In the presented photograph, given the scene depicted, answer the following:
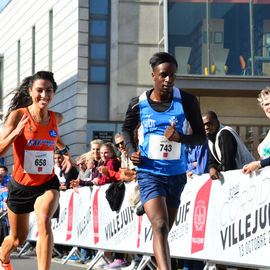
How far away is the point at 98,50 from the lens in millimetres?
25859

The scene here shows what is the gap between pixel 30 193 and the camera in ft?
22.7

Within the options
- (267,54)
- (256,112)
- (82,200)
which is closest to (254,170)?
(82,200)

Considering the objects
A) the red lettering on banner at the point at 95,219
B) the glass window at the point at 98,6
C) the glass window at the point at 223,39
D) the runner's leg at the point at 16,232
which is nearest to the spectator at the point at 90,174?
the red lettering on banner at the point at 95,219

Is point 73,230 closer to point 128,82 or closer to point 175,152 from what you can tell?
point 175,152

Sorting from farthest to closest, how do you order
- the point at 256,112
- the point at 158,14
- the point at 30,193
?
1. the point at 158,14
2. the point at 256,112
3. the point at 30,193

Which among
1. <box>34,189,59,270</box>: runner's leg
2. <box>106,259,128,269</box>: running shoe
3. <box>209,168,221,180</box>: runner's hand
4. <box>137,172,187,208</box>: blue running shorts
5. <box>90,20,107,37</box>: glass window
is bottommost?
<box>106,259,128,269</box>: running shoe

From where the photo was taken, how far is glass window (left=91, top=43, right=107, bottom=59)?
25.8m

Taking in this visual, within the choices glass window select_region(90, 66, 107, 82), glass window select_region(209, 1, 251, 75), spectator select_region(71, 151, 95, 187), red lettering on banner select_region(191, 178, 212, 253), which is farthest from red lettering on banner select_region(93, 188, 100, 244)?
glass window select_region(90, 66, 107, 82)

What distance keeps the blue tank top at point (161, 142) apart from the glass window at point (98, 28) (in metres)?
20.1

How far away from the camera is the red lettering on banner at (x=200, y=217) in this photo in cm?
796

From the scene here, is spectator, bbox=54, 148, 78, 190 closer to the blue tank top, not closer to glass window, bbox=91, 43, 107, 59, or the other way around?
the blue tank top

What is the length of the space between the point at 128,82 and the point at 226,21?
16.7 ft

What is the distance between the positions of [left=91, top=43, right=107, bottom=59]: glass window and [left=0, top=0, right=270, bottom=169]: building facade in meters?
0.03

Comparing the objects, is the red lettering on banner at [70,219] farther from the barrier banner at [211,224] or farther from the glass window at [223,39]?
the glass window at [223,39]
